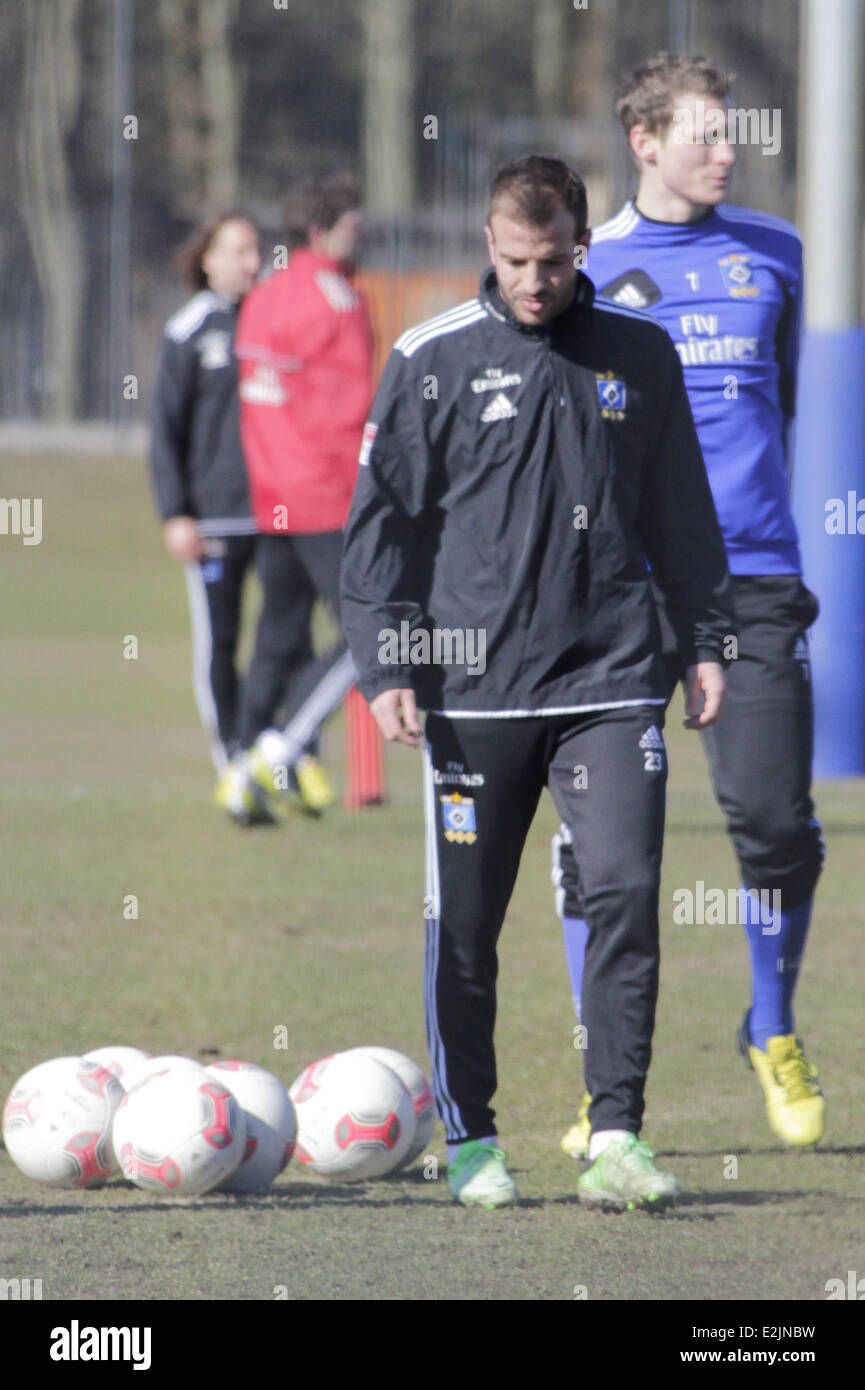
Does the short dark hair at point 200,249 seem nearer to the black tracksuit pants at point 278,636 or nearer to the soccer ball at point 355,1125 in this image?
the black tracksuit pants at point 278,636

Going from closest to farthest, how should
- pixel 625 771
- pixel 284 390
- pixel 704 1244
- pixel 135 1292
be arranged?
pixel 135 1292 → pixel 704 1244 → pixel 625 771 → pixel 284 390

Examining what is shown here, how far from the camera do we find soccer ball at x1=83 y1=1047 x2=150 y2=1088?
4.93 m

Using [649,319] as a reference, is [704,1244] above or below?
below

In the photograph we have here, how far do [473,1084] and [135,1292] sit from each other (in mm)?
1026

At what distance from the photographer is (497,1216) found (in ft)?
14.9

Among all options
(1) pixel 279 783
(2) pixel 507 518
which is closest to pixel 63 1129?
(2) pixel 507 518

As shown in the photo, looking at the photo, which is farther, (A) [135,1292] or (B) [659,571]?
(B) [659,571]

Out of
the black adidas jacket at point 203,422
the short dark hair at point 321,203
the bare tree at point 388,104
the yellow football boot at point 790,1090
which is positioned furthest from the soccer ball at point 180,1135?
the bare tree at point 388,104

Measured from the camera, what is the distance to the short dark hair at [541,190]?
4.56 m

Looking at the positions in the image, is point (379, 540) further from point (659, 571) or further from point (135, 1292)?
point (135, 1292)

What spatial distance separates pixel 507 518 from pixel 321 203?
4876 millimetres

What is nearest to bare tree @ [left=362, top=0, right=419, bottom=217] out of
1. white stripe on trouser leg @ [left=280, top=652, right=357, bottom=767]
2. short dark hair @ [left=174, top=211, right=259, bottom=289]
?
short dark hair @ [left=174, top=211, right=259, bottom=289]
